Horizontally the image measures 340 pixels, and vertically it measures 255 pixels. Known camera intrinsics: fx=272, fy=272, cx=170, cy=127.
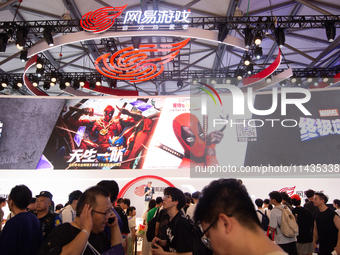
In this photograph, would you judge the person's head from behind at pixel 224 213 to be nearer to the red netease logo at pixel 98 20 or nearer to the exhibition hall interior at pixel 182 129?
the red netease logo at pixel 98 20

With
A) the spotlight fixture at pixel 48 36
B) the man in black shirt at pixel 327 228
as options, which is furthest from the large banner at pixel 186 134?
the man in black shirt at pixel 327 228

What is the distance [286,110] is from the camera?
10922 mm

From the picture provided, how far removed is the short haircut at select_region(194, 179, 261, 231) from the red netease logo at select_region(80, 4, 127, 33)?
6039mm

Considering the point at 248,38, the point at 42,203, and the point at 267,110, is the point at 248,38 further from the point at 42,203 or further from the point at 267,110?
the point at 42,203

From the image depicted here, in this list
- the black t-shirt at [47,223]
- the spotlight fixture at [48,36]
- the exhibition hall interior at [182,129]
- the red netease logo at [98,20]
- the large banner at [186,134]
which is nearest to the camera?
the black t-shirt at [47,223]

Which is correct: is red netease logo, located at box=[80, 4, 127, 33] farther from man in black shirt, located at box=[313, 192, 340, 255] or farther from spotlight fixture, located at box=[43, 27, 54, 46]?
man in black shirt, located at box=[313, 192, 340, 255]

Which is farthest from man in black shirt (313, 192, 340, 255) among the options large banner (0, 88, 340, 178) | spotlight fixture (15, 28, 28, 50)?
spotlight fixture (15, 28, 28, 50)

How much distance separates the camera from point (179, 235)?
243 centimetres

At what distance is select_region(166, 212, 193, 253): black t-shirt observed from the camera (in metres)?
2.37

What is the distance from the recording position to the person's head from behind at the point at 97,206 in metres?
1.70

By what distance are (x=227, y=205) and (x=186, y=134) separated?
31.5 ft

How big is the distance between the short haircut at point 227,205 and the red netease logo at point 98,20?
238 inches

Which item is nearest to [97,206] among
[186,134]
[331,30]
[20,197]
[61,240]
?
[61,240]

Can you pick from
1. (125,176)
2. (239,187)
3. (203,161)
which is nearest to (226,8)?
(203,161)
